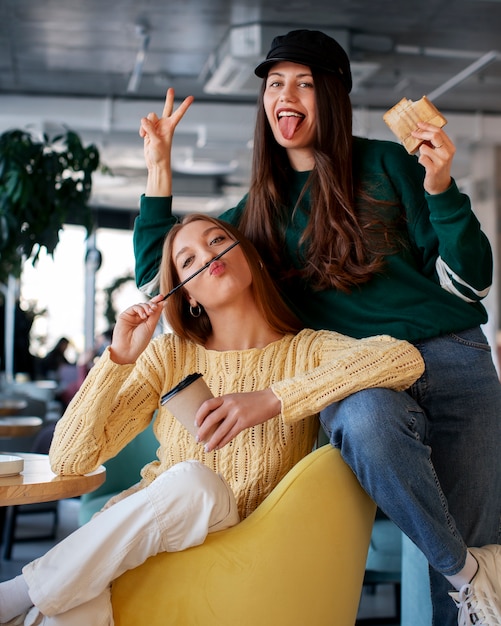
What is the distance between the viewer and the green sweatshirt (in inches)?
78.2

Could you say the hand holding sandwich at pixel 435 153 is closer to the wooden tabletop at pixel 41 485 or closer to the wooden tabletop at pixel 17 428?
→ the wooden tabletop at pixel 41 485

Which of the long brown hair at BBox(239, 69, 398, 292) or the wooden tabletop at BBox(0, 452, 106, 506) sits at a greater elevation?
the long brown hair at BBox(239, 69, 398, 292)

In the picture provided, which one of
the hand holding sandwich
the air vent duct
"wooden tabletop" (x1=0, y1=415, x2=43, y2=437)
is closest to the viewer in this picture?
the hand holding sandwich

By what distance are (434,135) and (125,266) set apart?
1533 cm

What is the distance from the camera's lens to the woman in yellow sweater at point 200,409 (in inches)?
64.5

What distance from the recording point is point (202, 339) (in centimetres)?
223

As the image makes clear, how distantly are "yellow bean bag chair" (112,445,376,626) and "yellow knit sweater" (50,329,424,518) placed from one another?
0.19m

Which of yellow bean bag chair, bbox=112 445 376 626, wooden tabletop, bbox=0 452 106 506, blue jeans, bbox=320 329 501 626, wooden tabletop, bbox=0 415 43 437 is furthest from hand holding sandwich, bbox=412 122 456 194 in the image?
wooden tabletop, bbox=0 415 43 437

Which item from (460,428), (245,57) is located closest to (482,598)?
(460,428)

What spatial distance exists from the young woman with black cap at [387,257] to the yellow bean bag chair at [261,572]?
13 cm

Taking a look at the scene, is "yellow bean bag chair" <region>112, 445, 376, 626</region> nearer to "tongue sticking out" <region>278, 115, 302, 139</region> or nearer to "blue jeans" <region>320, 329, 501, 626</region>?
"blue jeans" <region>320, 329, 501, 626</region>

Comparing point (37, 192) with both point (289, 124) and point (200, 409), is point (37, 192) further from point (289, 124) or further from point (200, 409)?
point (200, 409)

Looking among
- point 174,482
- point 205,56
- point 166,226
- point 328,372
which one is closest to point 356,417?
point 328,372

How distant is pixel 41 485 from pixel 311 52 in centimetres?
129
